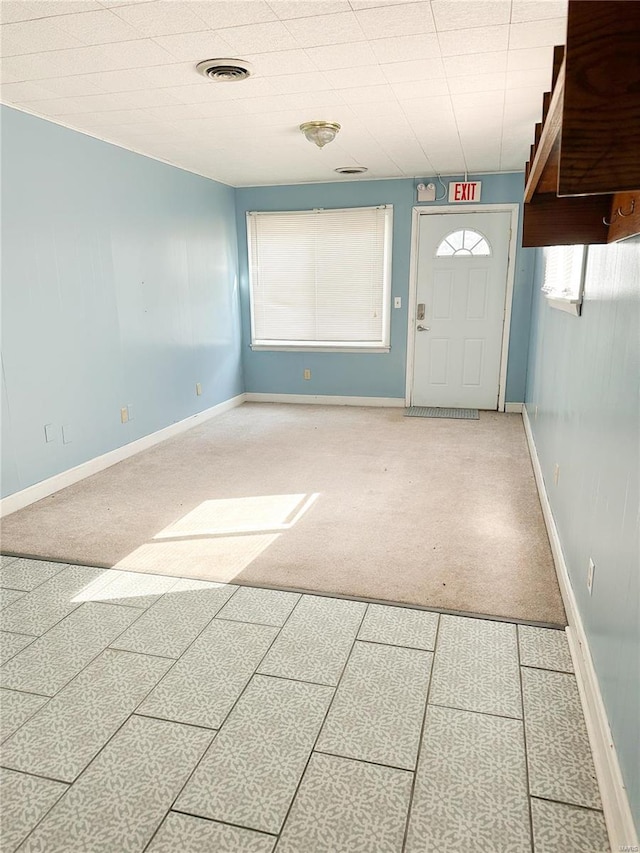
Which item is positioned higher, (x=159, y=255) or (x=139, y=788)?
(x=159, y=255)

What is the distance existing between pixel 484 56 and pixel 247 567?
265 cm

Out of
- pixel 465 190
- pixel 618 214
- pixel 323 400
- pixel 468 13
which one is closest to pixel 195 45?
pixel 468 13

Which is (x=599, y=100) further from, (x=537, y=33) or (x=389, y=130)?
(x=389, y=130)

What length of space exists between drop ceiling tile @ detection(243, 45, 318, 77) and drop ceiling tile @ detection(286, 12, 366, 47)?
12 centimetres

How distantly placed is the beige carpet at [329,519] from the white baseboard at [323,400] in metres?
1.20

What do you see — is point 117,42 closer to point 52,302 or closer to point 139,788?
point 52,302

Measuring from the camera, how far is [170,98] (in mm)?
3131

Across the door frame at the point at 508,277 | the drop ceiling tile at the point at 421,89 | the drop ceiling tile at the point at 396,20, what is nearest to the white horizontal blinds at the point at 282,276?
the door frame at the point at 508,277

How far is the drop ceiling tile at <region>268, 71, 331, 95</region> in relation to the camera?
279 centimetres

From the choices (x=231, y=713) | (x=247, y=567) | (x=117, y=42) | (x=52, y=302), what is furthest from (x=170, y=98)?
(x=231, y=713)

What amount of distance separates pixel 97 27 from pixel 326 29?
928 mm

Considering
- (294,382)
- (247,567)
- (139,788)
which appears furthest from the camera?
Result: (294,382)

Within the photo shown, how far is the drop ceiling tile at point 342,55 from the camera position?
96.0 inches

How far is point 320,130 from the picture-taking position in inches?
143
